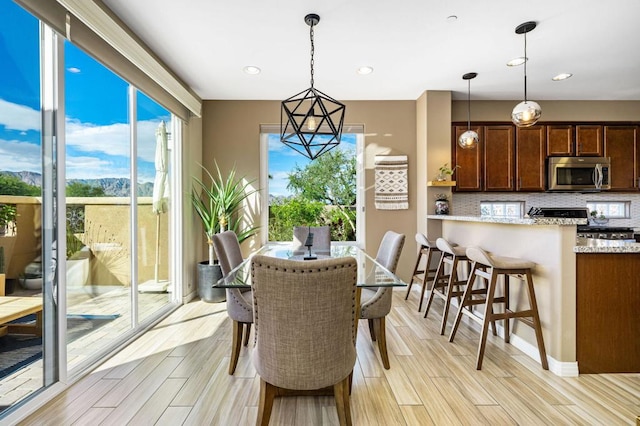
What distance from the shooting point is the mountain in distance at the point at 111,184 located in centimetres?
188

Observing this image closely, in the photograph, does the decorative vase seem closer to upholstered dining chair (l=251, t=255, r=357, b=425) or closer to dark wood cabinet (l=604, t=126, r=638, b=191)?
dark wood cabinet (l=604, t=126, r=638, b=191)

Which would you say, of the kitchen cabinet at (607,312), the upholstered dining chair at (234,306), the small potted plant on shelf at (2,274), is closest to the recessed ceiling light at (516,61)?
the kitchen cabinet at (607,312)

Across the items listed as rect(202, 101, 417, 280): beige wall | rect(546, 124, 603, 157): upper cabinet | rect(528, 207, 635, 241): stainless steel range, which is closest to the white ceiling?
rect(202, 101, 417, 280): beige wall

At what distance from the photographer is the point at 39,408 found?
1.88m

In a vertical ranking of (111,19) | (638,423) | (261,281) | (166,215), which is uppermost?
(111,19)

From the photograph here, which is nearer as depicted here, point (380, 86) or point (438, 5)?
point (438, 5)

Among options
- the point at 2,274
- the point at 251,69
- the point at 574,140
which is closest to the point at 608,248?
the point at 574,140

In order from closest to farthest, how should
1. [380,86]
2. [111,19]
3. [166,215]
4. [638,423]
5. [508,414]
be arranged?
[638,423] < [508,414] < [111,19] < [166,215] < [380,86]

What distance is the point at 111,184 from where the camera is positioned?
270 centimetres

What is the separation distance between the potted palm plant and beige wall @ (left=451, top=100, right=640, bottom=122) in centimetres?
323

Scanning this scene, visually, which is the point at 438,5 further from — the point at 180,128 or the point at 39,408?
the point at 39,408

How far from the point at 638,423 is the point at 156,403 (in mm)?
2208

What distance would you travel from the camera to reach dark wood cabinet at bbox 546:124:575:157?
15.3 ft

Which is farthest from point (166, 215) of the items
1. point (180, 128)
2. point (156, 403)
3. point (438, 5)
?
point (438, 5)
